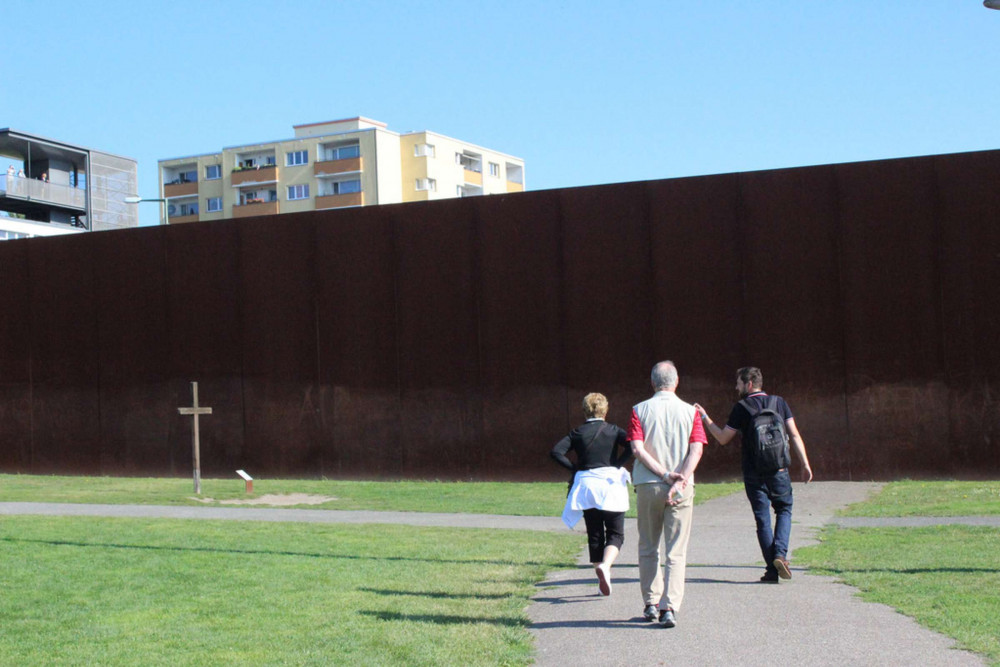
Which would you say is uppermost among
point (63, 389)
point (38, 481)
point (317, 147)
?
point (317, 147)

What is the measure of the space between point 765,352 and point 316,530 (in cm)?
933

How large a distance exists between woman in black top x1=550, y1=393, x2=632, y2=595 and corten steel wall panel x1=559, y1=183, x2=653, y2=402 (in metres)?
11.6

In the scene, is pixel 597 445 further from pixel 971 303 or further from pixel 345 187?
pixel 345 187

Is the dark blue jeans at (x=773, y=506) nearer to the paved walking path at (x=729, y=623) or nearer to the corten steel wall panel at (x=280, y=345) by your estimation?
the paved walking path at (x=729, y=623)

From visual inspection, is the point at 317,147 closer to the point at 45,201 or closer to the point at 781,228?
the point at 45,201

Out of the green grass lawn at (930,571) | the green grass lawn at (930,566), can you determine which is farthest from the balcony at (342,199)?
the green grass lawn at (930,571)

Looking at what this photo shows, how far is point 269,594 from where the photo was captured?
889 centimetres

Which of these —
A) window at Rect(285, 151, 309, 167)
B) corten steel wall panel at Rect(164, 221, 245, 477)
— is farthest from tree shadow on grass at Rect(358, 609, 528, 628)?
window at Rect(285, 151, 309, 167)

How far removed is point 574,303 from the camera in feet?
67.6

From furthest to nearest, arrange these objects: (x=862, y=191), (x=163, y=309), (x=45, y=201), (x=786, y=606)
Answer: (x=45, y=201) → (x=163, y=309) → (x=862, y=191) → (x=786, y=606)

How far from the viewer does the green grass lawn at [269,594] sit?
6.91 metres

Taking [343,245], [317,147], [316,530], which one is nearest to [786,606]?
[316,530]

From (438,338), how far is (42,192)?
50.9 meters

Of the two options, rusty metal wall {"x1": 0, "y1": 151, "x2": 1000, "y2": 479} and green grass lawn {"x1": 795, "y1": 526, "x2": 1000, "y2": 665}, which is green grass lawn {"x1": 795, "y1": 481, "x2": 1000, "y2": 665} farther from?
rusty metal wall {"x1": 0, "y1": 151, "x2": 1000, "y2": 479}
